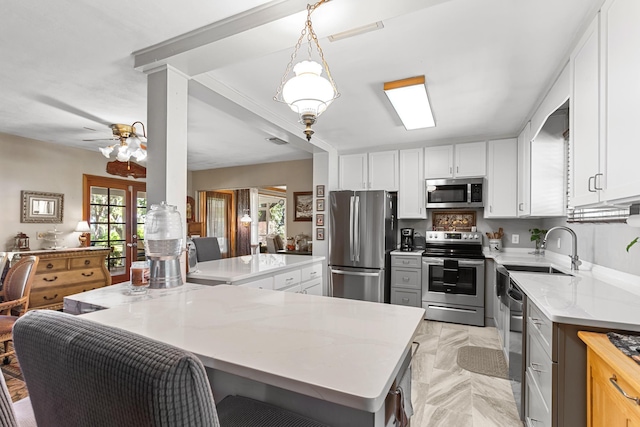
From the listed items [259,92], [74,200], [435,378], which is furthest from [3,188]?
[435,378]

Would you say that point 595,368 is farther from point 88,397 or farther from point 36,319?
point 36,319

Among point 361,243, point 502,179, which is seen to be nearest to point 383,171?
point 361,243

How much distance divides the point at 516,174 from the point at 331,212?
2.36m

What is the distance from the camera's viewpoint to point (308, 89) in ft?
4.87

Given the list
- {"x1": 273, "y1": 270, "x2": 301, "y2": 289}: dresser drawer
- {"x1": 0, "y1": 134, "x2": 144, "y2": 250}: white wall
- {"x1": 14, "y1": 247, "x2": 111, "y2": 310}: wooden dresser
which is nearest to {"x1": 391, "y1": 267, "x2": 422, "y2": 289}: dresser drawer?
{"x1": 273, "y1": 270, "x2": 301, "y2": 289}: dresser drawer

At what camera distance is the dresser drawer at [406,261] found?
4.08 metres

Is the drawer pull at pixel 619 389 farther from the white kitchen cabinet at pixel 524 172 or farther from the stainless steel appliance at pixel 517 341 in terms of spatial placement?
the white kitchen cabinet at pixel 524 172

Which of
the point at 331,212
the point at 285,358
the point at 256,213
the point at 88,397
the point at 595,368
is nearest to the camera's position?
the point at 88,397

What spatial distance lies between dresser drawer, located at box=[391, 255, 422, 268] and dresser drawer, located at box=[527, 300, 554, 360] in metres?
2.30

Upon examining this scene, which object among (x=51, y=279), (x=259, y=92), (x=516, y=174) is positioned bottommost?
(x=51, y=279)

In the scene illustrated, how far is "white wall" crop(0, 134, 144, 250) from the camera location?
4016mm

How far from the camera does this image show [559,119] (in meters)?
2.66

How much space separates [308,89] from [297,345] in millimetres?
1122

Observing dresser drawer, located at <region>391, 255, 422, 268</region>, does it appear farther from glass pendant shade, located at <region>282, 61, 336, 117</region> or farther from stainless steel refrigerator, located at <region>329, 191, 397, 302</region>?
glass pendant shade, located at <region>282, 61, 336, 117</region>
